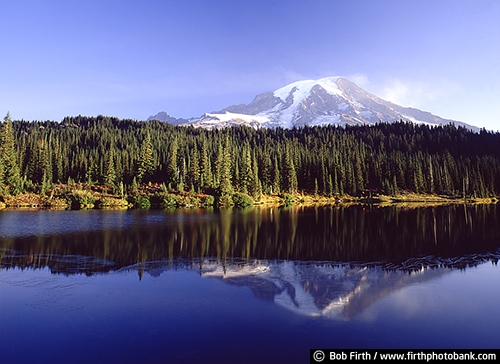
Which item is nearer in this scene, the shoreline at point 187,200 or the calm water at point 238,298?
the calm water at point 238,298

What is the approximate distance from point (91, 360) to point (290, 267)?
13.9 meters

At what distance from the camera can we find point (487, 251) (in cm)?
2695

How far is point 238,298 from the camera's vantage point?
15891mm

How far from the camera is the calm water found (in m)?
11.1

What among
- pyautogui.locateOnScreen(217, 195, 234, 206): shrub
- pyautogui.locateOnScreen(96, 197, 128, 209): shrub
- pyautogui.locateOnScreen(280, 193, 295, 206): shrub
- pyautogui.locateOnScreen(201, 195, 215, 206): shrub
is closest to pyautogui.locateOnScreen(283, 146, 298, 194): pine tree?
pyautogui.locateOnScreen(280, 193, 295, 206): shrub

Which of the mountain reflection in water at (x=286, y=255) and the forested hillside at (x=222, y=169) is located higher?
the forested hillside at (x=222, y=169)

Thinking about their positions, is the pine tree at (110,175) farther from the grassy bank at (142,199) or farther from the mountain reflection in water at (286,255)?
the mountain reflection in water at (286,255)

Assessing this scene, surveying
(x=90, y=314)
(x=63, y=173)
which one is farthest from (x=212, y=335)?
(x=63, y=173)

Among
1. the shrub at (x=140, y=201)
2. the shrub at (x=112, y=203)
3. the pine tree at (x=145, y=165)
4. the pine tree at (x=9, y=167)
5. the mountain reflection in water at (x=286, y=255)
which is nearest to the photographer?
the mountain reflection in water at (x=286, y=255)

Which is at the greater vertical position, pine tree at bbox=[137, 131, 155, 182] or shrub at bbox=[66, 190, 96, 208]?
pine tree at bbox=[137, 131, 155, 182]

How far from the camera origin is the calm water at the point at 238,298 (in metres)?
11.1

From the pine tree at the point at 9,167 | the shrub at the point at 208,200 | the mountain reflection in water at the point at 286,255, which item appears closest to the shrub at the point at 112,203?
the shrub at the point at 208,200

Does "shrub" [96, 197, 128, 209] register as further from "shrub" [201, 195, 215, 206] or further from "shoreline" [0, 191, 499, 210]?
"shrub" [201, 195, 215, 206]

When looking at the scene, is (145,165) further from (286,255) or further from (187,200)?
(286,255)
